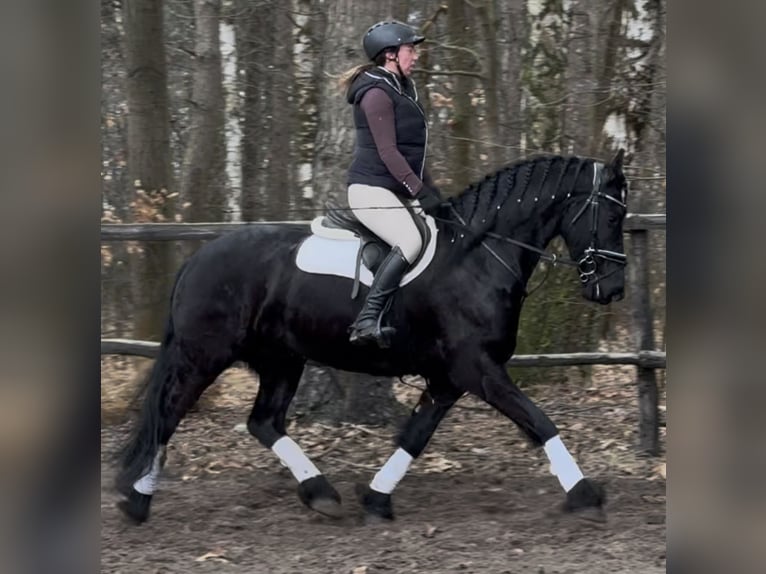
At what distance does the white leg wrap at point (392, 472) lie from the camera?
574cm

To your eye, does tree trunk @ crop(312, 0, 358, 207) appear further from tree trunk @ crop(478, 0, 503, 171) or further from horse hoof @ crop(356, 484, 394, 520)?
horse hoof @ crop(356, 484, 394, 520)

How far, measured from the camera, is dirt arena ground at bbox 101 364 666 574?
5203mm

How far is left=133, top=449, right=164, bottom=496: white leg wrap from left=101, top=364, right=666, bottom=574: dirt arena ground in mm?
173

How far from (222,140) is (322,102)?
2.11 meters

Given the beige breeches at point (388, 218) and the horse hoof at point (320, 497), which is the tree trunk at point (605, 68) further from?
the horse hoof at point (320, 497)

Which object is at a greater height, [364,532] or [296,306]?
[296,306]

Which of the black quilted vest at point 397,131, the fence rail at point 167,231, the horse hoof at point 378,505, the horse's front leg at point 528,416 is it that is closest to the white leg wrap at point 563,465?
the horse's front leg at point 528,416

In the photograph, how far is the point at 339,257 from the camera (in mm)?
5566

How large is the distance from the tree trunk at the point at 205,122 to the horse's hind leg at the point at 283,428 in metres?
2.98

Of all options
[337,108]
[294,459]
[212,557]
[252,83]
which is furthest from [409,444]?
[252,83]

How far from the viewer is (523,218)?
5594 mm

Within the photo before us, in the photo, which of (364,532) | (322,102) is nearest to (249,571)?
(364,532)
